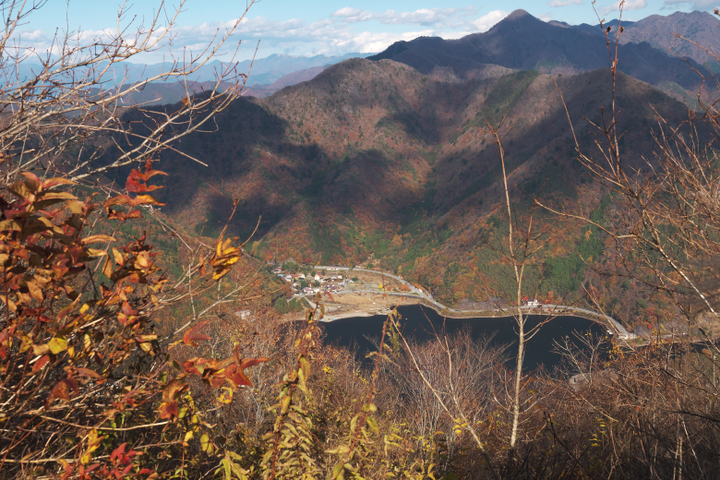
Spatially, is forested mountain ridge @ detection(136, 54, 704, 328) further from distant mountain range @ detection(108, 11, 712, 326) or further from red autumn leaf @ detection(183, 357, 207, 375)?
red autumn leaf @ detection(183, 357, 207, 375)

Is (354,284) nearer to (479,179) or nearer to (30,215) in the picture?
(479,179)

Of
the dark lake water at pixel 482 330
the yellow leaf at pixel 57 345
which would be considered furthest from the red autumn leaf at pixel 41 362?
the dark lake water at pixel 482 330

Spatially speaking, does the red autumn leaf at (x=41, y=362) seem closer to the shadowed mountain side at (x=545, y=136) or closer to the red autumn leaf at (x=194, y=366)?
the red autumn leaf at (x=194, y=366)

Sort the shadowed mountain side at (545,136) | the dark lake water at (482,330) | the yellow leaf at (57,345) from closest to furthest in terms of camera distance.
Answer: the yellow leaf at (57,345) → the dark lake water at (482,330) → the shadowed mountain side at (545,136)

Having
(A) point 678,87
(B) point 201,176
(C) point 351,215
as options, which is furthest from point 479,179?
(A) point 678,87

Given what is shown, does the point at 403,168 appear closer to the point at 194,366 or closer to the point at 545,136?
the point at 545,136

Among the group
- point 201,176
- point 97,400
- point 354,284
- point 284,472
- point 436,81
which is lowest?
point 354,284

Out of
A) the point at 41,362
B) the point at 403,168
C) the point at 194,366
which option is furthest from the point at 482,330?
the point at 403,168

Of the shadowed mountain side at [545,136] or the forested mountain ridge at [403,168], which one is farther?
the shadowed mountain side at [545,136]
